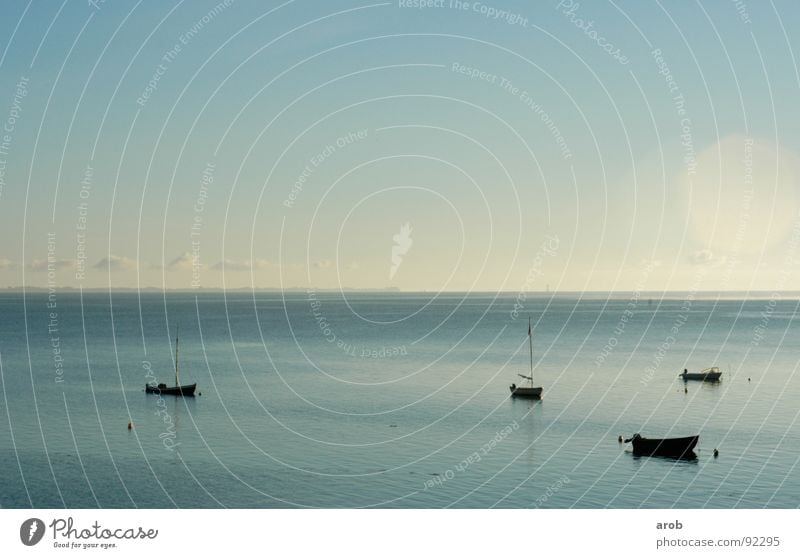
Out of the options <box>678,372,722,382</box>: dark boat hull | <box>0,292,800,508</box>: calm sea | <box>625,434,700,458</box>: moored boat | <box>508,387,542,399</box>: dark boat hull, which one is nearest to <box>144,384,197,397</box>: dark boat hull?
<box>0,292,800,508</box>: calm sea

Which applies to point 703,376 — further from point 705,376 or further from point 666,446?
point 666,446

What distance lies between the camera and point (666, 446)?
60594mm

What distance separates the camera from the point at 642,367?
4815 inches

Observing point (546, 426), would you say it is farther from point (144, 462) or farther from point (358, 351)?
point (358, 351)

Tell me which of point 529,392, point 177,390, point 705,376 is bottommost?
point 177,390

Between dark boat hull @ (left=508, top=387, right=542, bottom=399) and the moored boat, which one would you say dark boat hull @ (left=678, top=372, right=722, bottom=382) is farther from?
the moored boat

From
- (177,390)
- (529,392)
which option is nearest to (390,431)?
(529,392)

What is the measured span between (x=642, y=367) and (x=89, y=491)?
9169 cm

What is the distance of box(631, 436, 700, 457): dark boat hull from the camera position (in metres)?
60.0

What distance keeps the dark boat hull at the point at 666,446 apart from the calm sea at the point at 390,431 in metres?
0.92

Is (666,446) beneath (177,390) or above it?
beneath

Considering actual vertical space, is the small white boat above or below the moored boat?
above
